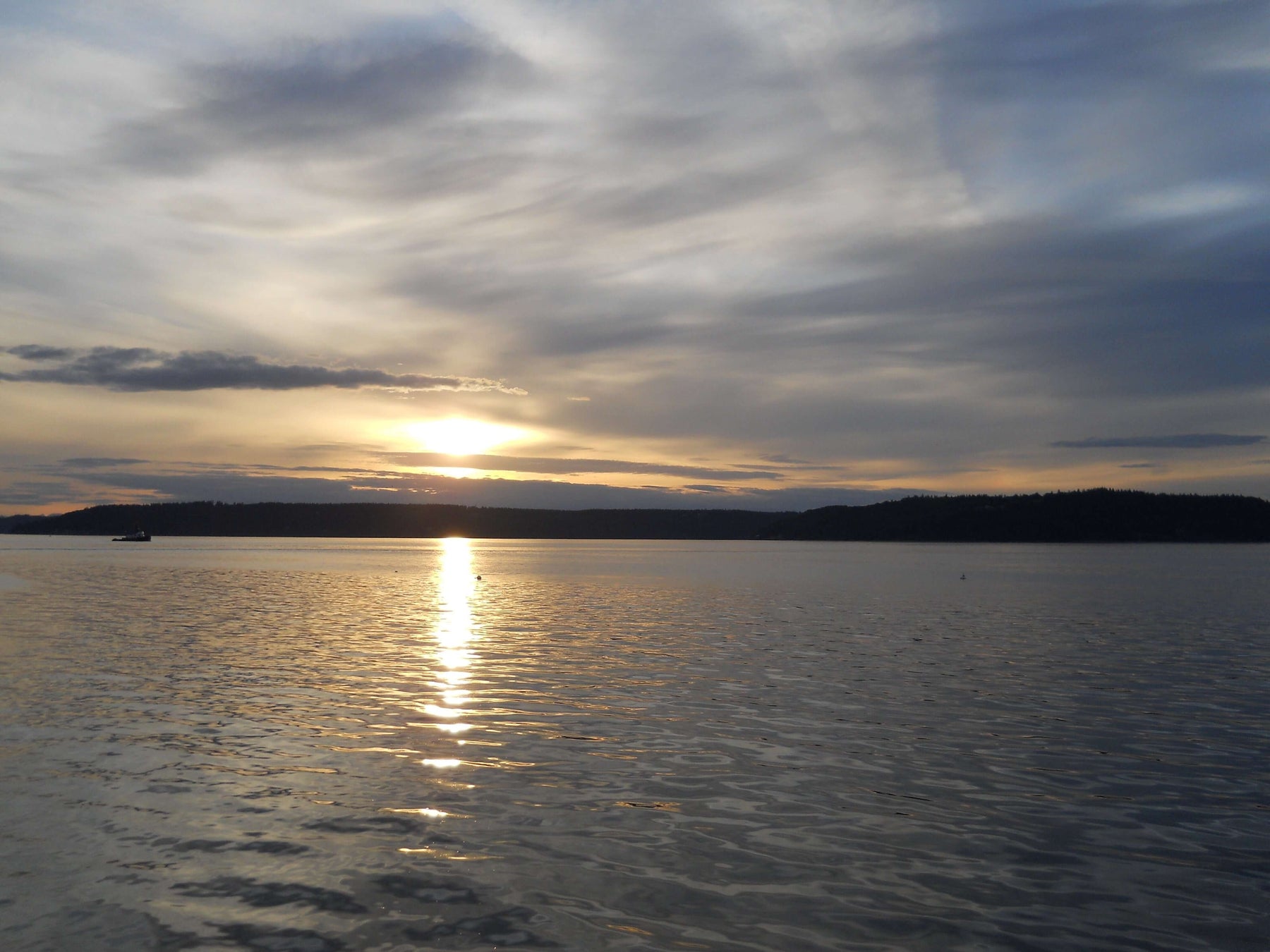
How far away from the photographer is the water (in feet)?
38.6

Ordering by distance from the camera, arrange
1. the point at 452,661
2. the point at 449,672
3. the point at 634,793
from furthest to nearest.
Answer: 1. the point at 452,661
2. the point at 449,672
3. the point at 634,793

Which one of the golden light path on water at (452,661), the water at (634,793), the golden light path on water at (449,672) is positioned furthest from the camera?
the golden light path on water at (452,661)

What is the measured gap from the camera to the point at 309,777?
18266 mm

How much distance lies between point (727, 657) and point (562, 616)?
19.9 meters

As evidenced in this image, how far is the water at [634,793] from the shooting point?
464 inches

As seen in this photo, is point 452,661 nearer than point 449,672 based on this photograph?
No

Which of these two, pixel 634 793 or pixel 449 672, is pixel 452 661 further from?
pixel 634 793

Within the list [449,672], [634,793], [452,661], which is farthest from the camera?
[452,661]

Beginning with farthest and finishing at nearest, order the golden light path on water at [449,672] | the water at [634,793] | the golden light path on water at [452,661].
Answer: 1. the golden light path on water at [452,661]
2. the golden light path on water at [449,672]
3. the water at [634,793]

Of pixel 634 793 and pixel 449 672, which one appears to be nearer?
pixel 634 793

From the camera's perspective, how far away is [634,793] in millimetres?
17172

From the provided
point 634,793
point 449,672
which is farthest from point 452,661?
point 634,793

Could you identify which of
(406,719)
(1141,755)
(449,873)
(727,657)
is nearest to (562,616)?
(727,657)

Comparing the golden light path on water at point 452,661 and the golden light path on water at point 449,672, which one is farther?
the golden light path on water at point 452,661
